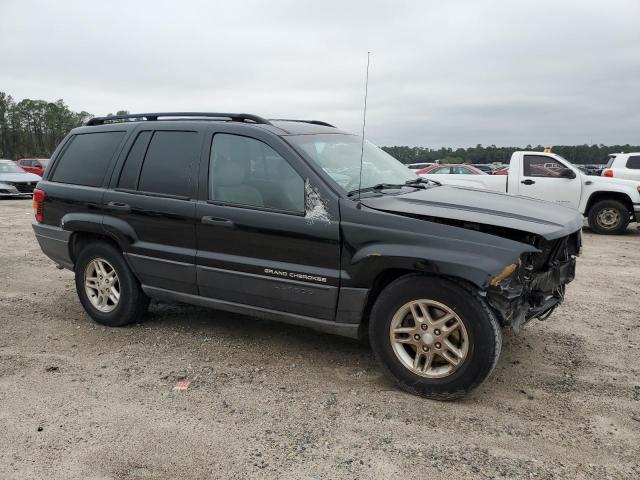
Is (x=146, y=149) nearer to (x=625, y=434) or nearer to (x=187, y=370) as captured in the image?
(x=187, y=370)

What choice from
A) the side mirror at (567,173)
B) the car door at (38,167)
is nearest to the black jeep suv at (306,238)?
the side mirror at (567,173)

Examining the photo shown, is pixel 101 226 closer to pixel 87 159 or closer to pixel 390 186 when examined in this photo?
pixel 87 159

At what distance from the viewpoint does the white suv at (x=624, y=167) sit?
13352 millimetres

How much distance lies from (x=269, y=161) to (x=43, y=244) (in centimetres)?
274

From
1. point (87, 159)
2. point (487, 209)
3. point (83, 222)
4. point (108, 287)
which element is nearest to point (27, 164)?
point (87, 159)

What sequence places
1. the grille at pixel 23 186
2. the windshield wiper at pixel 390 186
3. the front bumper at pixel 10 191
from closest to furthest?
the windshield wiper at pixel 390 186 < the front bumper at pixel 10 191 < the grille at pixel 23 186

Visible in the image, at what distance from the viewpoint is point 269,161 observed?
4008 millimetres

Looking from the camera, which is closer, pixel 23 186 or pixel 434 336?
pixel 434 336

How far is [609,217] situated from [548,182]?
1432 mm

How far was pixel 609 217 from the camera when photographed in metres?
11.6

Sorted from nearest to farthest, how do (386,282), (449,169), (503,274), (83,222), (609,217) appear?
(503,274), (386,282), (83,222), (609,217), (449,169)

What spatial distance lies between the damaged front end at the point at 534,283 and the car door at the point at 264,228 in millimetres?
1063

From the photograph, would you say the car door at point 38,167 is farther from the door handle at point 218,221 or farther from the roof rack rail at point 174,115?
the door handle at point 218,221

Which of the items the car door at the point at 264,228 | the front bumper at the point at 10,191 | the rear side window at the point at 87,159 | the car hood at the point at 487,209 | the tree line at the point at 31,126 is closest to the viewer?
the car hood at the point at 487,209
